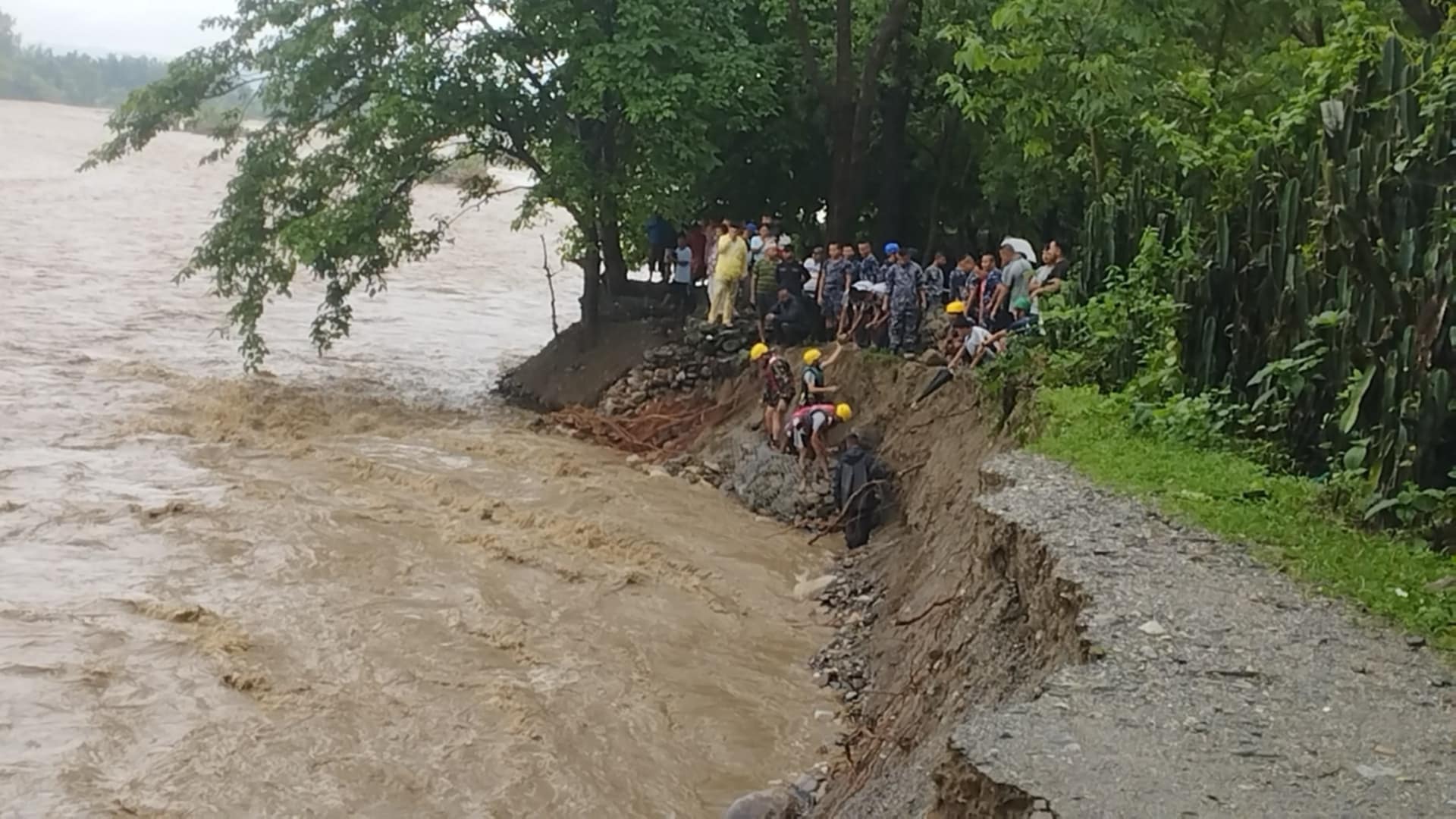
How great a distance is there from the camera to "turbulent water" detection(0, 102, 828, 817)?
30.5 ft

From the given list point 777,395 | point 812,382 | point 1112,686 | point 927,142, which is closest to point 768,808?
point 1112,686

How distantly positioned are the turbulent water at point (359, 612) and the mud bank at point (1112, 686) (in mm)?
1335

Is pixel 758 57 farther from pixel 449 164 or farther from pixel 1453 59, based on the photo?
pixel 1453 59

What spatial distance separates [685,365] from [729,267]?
6.15ft

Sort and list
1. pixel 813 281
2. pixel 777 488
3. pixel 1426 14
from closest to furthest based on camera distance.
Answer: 1. pixel 1426 14
2. pixel 777 488
3. pixel 813 281

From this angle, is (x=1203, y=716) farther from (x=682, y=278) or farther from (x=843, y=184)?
(x=682, y=278)

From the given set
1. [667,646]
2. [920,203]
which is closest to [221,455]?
[667,646]

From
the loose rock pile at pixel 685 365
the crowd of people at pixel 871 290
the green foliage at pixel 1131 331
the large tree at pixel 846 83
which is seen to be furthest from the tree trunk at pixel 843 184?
the green foliage at pixel 1131 331

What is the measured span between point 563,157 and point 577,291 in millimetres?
19674

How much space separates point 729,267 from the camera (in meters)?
19.9

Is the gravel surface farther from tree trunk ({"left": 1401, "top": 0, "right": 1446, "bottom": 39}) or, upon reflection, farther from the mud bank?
tree trunk ({"left": 1401, "top": 0, "right": 1446, "bottom": 39})

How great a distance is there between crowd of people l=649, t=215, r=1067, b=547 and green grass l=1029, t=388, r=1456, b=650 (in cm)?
393

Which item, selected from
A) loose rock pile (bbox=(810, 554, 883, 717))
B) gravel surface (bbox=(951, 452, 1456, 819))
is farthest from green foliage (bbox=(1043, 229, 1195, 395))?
gravel surface (bbox=(951, 452, 1456, 819))

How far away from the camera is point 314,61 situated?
69.8 feet
